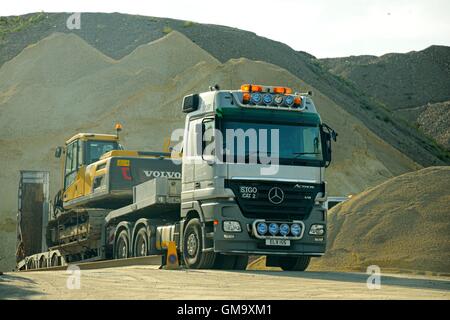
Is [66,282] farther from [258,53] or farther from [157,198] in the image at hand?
[258,53]

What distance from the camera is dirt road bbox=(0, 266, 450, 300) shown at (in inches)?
516

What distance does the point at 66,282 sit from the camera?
52.3ft

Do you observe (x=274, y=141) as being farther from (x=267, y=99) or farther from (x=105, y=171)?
(x=105, y=171)

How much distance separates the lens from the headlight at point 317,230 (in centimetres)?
2011

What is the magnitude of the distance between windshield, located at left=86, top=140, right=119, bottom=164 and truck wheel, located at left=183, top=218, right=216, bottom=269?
958cm

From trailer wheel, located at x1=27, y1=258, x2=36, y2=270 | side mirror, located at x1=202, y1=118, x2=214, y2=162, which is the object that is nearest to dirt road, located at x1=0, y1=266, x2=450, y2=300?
side mirror, located at x1=202, y1=118, x2=214, y2=162

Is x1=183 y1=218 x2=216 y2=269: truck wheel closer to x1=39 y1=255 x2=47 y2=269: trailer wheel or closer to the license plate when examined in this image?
the license plate

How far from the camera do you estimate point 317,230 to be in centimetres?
2019

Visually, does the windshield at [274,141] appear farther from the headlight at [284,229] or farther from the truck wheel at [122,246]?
the truck wheel at [122,246]

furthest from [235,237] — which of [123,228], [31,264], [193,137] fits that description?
[31,264]

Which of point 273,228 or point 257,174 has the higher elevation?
point 257,174

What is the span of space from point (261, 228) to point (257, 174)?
3.77 feet

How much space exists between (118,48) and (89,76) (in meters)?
18.6
